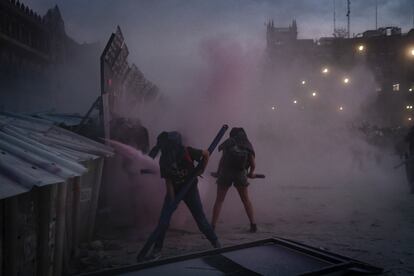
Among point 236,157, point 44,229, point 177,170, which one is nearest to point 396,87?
point 236,157

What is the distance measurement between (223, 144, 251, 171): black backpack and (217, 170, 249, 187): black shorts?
0.08m

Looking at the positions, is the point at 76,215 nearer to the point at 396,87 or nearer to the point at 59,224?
the point at 59,224

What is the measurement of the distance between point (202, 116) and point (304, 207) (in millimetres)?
4827

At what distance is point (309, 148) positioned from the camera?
19.3 meters

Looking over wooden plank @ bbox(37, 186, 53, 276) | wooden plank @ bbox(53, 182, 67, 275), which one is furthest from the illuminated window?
wooden plank @ bbox(37, 186, 53, 276)

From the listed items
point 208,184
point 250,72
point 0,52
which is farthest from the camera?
point 250,72

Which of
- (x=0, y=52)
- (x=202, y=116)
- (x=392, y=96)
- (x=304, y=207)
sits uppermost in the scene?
(x=392, y=96)

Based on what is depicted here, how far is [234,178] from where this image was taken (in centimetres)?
613

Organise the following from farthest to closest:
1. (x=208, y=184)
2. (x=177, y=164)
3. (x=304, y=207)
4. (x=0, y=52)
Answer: (x=0, y=52)
(x=208, y=184)
(x=304, y=207)
(x=177, y=164)

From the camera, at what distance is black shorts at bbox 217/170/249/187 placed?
6129 mm

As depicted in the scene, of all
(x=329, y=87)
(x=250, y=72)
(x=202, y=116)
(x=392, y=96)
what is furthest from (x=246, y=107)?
(x=392, y=96)

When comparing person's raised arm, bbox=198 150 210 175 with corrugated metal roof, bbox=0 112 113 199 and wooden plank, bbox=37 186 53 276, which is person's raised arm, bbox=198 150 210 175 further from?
wooden plank, bbox=37 186 53 276

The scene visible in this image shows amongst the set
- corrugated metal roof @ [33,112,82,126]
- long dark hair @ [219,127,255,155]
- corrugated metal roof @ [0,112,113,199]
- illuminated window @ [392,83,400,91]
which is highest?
illuminated window @ [392,83,400,91]

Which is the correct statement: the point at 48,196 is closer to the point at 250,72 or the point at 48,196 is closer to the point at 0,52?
the point at 0,52
